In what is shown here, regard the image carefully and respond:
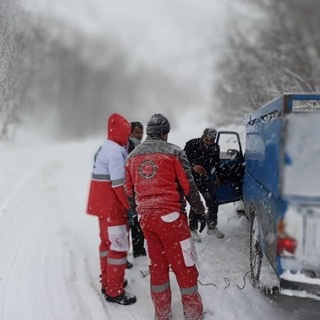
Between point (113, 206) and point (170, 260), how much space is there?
963 millimetres

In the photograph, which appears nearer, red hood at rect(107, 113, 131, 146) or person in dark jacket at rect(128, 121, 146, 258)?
red hood at rect(107, 113, 131, 146)

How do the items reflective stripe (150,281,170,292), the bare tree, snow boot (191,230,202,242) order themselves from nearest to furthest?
reflective stripe (150,281,170,292)
snow boot (191,230,202,242)
the bare tree

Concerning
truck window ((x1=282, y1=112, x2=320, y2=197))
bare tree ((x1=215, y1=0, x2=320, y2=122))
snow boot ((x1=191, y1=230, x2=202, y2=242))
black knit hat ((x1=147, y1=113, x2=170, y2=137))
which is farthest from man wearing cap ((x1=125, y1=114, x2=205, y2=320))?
bare tree ((x1=215, y1=0, x2=320, y2=122))

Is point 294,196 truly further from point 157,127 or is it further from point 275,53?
point 275,53

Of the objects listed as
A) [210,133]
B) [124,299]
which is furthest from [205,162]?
[124,299]

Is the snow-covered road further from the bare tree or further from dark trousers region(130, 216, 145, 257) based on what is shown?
the bare tree

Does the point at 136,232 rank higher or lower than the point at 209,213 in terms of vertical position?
lower

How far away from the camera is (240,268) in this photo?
500 centimetres

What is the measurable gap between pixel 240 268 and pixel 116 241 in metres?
1.62

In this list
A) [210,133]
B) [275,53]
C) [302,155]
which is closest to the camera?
[302,155]

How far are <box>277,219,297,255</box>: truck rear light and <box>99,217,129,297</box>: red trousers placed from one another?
1902 millimetres

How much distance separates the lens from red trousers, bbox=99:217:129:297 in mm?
4324

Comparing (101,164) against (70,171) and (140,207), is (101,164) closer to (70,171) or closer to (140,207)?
(140,207)

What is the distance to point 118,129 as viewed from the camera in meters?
4.37
